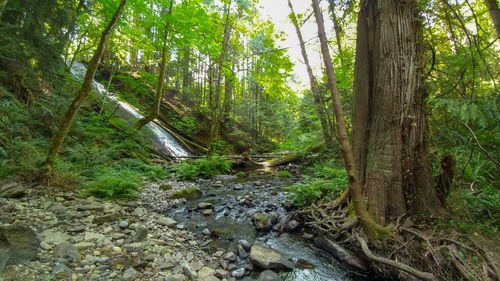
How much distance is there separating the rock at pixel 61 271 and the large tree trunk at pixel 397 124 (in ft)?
12.0

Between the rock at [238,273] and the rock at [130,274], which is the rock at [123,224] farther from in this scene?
A: the rock at [238,273]

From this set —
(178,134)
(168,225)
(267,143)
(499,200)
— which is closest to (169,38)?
(178,134)

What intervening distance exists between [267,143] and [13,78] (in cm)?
1835

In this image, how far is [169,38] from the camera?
35.1ft

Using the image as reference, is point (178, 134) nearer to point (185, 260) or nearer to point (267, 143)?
point (267, 143)

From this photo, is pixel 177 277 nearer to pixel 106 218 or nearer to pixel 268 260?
pixel 268 260

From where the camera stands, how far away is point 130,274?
278cm

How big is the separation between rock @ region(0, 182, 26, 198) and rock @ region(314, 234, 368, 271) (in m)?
4.94

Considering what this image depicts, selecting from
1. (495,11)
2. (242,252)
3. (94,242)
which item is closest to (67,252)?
(94,242)

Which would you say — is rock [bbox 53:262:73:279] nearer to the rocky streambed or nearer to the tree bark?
the rocky streambed

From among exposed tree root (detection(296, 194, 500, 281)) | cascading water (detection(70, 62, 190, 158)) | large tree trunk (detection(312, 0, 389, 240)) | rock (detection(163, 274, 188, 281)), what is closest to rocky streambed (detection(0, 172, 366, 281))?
rock (detection(163, 274, 188, 281))

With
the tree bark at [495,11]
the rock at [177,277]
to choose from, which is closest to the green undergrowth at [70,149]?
the rock at [177,277]

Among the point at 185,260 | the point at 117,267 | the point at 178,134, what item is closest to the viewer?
the point at 117,267

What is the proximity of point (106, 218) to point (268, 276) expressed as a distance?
2.70 meters
